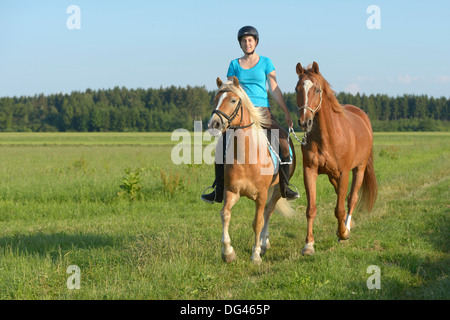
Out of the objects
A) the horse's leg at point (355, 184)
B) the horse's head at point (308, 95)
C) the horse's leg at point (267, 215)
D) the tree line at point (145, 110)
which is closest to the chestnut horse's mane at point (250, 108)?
the horse's head at point (308, 95)

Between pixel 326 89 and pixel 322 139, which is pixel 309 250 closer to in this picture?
pixel 322 139

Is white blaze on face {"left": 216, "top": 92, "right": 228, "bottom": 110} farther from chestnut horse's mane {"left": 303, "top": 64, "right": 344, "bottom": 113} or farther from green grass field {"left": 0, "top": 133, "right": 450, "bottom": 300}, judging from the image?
green grass field {"left": 0, "top": 133, "right": 450, "bottom": 300}

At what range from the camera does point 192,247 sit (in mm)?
6891

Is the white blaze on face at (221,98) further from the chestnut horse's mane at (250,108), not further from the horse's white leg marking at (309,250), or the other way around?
the horse's white leg marking at (309,250)

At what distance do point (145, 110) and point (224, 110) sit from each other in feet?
314

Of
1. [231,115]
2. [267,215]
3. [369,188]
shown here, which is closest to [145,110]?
[369,188]

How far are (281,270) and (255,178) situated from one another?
1.29 m

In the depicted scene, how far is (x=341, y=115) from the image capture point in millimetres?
7586

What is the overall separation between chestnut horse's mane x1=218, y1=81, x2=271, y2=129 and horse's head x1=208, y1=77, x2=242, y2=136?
23mm

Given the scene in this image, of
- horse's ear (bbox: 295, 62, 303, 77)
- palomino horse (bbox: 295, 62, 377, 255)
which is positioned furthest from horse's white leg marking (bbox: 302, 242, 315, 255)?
horse's ear (bbox: 295, 62, 303, 77)
